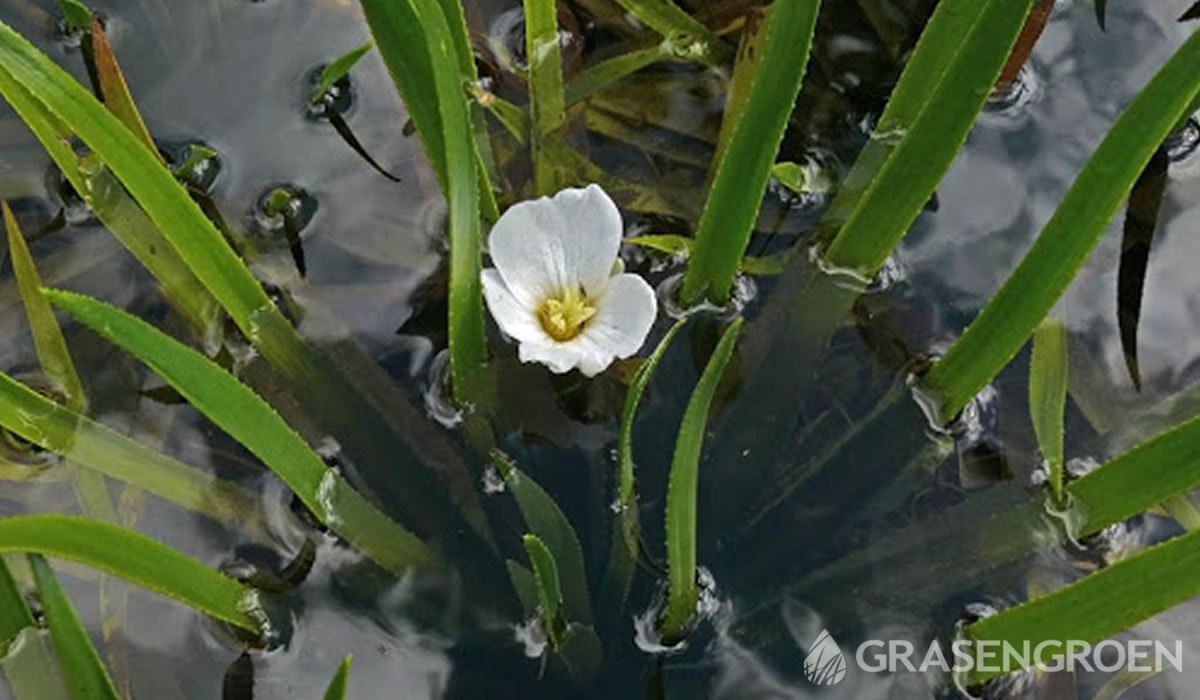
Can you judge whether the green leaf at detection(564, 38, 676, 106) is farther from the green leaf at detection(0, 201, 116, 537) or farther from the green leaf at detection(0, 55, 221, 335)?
the green leaf at detection(0, 201, 116, 537)

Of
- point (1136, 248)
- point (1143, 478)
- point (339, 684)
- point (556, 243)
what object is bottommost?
point (339, 684)

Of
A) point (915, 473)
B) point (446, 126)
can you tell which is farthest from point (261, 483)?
point (915, 473)

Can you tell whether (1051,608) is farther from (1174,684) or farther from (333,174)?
(333,174)

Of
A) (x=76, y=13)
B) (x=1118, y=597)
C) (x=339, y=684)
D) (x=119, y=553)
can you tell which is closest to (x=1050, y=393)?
(x=1118, y=597)

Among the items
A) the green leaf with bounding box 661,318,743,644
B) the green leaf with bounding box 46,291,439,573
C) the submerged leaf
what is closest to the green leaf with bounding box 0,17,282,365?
the green leaf with bounding box 46,291,439,573

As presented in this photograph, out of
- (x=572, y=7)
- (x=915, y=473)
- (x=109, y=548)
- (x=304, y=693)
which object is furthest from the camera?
(x=572, y=7)

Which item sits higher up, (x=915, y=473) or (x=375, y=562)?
(x=915, y=473)

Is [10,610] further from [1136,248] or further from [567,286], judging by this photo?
[1136,248]
